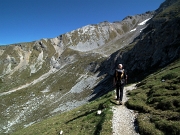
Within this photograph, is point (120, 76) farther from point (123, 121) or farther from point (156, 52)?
point (156, 52)

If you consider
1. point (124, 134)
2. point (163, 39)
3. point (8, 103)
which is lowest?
point (8, 103)

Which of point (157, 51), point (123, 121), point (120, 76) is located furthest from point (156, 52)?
point (123, 121)

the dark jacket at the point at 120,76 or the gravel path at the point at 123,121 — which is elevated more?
the dark jacket at the point at 120,76

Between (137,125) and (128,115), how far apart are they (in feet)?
7.99

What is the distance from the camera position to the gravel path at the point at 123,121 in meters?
12.1

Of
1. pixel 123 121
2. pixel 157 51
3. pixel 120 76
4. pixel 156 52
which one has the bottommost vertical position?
pixel 123 121

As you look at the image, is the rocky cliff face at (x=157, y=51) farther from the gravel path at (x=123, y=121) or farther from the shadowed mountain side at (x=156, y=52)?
the gravel path at (x=123, y=121)

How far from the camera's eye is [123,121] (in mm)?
13945

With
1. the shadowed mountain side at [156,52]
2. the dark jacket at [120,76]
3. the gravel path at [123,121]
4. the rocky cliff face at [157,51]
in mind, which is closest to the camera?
the gravel path at [123,121]

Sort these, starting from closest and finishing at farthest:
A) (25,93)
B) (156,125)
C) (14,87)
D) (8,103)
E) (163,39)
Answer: (156,125) < (163,39) < (8,103) < (25,93) < (14,87)

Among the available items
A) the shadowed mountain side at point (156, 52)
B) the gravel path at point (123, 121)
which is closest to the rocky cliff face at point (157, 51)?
the shadowed mountain side at point (156, 52)

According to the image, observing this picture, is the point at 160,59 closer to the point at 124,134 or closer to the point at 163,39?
the point at 163,39

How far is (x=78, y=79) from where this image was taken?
106 metres

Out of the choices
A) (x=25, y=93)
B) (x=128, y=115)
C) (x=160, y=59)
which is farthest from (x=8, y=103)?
(x=128, y=115)
